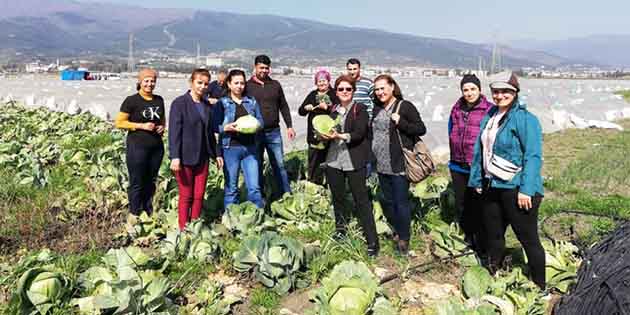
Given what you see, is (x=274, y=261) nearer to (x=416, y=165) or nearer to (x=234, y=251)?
(x=234, y=251)

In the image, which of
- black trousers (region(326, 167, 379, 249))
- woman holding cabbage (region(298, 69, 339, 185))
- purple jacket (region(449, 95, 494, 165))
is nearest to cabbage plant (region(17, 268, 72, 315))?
black trousers (region(326, 167, 379, 249))

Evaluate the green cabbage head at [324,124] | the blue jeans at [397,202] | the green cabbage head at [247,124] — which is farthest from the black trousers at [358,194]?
the green cabbage head at [247,124]

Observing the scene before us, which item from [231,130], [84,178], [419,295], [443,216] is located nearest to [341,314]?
[419,295]

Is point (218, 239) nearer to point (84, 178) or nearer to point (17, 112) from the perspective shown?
point (84, 178)

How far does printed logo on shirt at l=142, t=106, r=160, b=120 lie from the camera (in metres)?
5.11

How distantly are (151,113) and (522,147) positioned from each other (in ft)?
11.5

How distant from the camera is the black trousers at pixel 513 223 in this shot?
3777 mm

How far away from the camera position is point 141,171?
5227 mm

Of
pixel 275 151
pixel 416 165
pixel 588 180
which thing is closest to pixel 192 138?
pixel 275 151

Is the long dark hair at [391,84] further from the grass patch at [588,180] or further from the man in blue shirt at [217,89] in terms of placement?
the man in blue shirt at [217,89]

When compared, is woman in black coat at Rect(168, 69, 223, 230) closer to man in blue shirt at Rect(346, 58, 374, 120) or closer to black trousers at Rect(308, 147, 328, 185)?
black trousers at Rect(308, 147, 328, 185)

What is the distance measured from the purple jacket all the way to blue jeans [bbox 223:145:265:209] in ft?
6.67

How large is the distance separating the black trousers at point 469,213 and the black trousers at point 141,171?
3026 millimetres

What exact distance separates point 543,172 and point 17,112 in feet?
42.7
